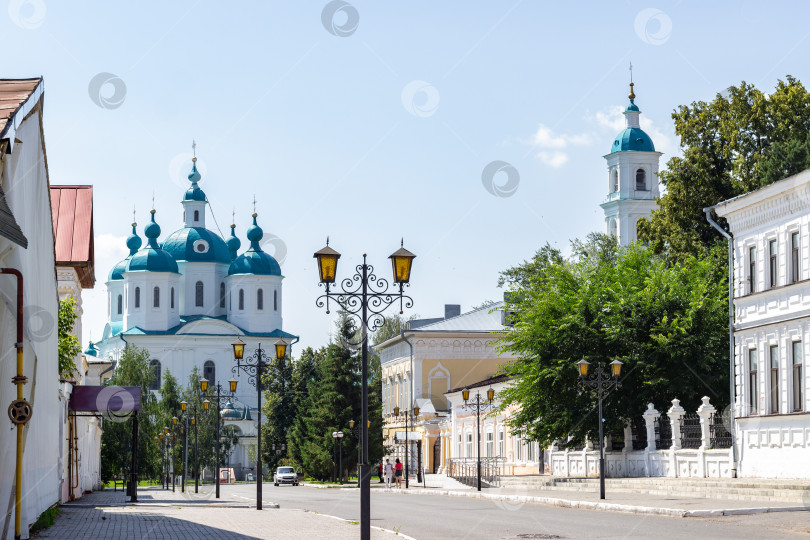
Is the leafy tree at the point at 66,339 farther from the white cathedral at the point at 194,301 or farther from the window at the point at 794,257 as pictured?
the white cathedral at the point at 194,301

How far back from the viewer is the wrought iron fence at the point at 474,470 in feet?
171

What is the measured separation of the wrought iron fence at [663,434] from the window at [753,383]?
5.53 metres

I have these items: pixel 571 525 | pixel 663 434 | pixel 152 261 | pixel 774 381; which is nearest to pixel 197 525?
pixel 571 525

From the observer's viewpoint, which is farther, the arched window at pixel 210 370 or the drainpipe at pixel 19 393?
the arched window at pixel 210 370

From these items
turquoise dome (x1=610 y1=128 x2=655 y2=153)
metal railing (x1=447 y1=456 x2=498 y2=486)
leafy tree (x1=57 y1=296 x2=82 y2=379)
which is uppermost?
turquoise dome (x1=610 y1=128 x2=655 y2=153)

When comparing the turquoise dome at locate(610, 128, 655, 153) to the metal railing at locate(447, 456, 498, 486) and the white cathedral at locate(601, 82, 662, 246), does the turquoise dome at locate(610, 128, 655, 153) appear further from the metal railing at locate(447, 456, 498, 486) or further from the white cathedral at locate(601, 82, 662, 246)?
the metal railing at locate(447, 456, 498, 486)

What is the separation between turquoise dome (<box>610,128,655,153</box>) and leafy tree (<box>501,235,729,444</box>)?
4393 cm

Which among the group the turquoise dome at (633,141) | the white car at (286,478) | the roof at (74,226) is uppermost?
the turquoise dome at (633,141)

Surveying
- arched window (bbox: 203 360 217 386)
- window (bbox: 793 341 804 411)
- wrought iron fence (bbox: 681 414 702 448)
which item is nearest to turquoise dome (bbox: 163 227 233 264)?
arched window (bbox: 203 360 217 386)

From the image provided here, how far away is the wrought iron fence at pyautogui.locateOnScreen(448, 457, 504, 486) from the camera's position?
52031 millimetres

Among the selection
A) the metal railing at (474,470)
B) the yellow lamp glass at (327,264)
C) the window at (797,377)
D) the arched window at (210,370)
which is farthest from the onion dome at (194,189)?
the yellow lamp glass at (327,264)

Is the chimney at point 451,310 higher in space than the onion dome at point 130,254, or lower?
lower

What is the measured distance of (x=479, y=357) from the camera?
83000 mm

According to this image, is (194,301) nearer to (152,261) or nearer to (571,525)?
(152,261)
